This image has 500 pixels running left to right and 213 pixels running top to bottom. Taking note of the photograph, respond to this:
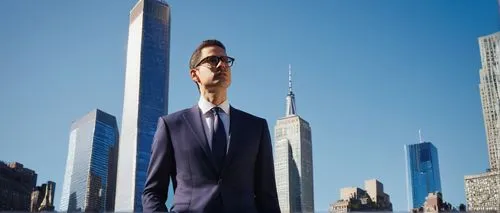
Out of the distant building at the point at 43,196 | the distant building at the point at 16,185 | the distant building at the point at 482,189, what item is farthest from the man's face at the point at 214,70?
the distant building at the point at 482,189

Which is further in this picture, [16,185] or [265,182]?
[16,185]

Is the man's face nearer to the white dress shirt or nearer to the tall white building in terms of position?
the white dress shirt

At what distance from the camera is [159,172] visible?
306cm

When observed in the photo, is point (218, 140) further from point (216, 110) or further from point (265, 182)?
point (265, 182)

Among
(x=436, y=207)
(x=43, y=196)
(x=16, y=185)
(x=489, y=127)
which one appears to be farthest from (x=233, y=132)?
(x=489, y=127)

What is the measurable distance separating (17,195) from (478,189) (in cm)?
11888

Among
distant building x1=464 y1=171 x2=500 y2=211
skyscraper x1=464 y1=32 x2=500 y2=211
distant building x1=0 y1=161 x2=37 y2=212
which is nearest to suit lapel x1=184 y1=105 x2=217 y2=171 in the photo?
distant building x1=0 y1=161 x2=37 y2=212

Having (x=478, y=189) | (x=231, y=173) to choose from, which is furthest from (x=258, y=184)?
(x=478, y=189)

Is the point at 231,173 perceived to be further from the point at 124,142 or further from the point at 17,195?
the point at 124,142

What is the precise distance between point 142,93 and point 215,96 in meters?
182

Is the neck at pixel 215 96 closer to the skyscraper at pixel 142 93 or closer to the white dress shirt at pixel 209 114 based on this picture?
the white dress shirt at pixel 209 114

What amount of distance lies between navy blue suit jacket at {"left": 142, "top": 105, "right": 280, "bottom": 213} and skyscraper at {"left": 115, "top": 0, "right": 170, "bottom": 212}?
172244 millimetres

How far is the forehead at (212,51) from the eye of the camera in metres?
3.19

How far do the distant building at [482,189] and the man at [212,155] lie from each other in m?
159
